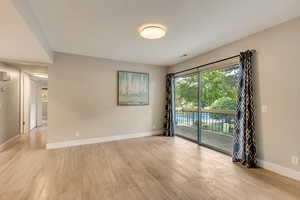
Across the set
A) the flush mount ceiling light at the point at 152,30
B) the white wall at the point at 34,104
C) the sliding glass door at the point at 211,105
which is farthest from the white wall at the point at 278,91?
the white wall at the point at 34,104

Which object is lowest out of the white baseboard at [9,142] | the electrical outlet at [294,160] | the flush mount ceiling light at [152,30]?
the white baseboard at [9,142]

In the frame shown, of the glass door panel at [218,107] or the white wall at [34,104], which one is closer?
the glass door panel at [218,107]

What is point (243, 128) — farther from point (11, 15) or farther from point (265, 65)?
point (11, 15)

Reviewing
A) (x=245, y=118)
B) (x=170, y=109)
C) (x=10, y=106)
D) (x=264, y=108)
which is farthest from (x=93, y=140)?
(x=264, y=108)

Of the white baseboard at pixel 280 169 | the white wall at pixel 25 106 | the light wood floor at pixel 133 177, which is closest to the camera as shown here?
the light wood floor at pixel 133 177

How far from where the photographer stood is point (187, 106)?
15.5 ft

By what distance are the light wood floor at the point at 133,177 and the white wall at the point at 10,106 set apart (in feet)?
2.34

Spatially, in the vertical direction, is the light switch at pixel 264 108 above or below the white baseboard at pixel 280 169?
above

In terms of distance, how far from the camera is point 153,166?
8.75ft

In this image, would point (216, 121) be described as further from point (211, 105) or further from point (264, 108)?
point (264, 108)

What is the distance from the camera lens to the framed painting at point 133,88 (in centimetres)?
449

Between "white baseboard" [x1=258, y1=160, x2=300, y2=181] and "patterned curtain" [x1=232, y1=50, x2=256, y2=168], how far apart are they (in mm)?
154

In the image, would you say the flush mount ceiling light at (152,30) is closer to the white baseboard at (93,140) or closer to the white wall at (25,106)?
the white baseboard at (93,140)

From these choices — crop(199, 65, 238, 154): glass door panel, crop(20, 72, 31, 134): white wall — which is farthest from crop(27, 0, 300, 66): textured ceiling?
crop(20, 72, 31, 134): white wall
